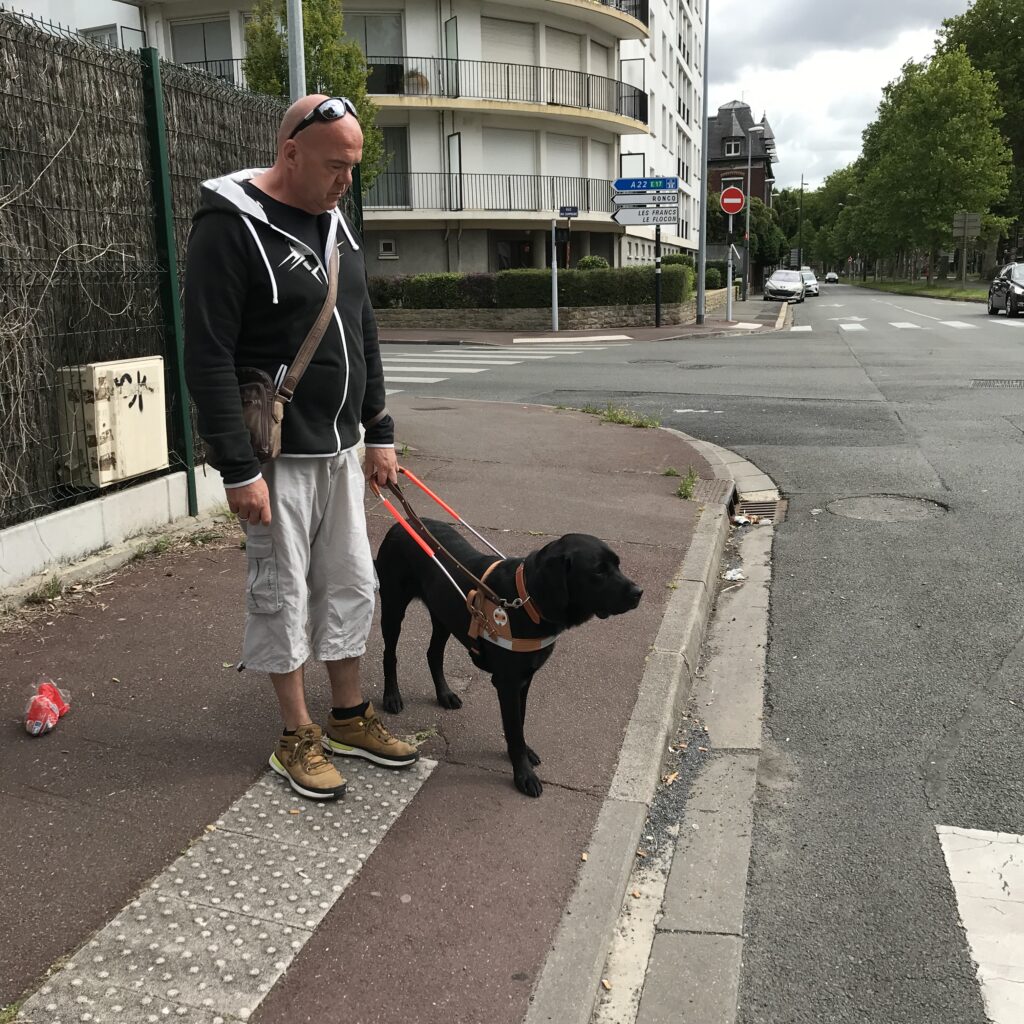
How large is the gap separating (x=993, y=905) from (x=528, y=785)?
55.9 inches

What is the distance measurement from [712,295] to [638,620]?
33613mm

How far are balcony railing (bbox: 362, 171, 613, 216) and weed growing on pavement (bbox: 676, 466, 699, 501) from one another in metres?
25.2

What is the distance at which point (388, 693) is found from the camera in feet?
12.6

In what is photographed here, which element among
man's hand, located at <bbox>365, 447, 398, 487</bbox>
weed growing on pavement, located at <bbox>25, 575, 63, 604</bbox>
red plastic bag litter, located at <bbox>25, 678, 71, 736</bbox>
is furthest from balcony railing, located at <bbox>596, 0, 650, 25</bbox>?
red plastic bag litter, located at <bbox>25, 678, 71, 736</bbox>

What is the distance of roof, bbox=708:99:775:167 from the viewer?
103500 mm

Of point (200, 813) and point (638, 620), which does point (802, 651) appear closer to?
point (638, 620)

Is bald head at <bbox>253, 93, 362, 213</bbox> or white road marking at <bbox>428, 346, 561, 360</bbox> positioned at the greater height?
bald head at <bbox>253, 93, 362, 213</bbox>

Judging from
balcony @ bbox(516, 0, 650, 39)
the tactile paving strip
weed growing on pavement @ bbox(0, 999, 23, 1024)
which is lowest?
the tactile paving strip

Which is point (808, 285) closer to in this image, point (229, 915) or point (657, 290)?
point (657, 290)

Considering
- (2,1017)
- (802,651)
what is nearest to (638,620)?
(802,651)

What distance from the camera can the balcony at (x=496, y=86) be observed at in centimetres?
3011

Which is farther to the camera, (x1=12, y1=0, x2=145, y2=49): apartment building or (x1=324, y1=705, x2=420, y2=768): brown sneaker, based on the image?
(x1=12, y1=0, x2=145, y2=49): apartment building

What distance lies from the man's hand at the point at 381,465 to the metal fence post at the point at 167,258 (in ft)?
8.03

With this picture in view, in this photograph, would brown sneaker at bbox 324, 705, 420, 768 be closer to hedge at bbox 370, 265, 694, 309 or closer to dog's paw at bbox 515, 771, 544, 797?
dog's paw at bbox 515, 771, 544, 797
